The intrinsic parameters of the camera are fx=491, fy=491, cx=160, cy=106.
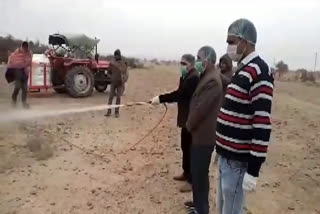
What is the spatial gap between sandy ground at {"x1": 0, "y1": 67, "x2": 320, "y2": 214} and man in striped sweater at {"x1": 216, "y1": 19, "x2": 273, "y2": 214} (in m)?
2.18

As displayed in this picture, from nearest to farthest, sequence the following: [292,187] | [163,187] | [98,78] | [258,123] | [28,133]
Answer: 1. [258,123]
2. [163,187]
3. [292,187]
4. [28,133]
5. [98,78]

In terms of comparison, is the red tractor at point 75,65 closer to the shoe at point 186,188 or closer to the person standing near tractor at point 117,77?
the person standing near tractor at point 117,77

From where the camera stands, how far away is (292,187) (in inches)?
302

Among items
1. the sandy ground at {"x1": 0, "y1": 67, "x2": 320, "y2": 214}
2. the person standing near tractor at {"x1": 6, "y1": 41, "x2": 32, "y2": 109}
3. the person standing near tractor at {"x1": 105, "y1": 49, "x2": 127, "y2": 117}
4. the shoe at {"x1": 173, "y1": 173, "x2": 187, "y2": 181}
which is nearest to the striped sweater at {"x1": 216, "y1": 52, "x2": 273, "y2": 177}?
the sandy ground at {"x1": 0, "y1": 67, "x2": 320, "y2": 214}

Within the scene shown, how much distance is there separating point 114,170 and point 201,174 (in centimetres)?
232

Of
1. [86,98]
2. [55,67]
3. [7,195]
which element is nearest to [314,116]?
[86,98]

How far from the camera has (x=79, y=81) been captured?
1536cm

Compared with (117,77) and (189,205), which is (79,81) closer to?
(117,77)

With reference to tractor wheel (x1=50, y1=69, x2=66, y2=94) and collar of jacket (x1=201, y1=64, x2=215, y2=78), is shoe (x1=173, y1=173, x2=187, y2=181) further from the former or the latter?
tractor wheel (x1=50, y1=69, x2=66, y2=94)

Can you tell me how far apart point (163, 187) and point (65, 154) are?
7.03 ft

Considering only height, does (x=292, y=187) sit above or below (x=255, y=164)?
below

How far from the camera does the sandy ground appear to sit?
616 cm

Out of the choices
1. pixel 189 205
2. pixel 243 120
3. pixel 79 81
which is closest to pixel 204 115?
pixel 189 205

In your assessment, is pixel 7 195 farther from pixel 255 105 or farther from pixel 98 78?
pixel 98 78
